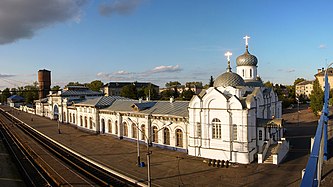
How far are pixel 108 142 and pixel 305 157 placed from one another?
25338 mm

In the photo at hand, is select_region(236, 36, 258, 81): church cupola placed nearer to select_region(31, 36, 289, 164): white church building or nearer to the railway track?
select_region(31, 36, 289, 164): white church building

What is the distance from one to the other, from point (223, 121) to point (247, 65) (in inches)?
526

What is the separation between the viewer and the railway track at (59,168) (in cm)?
→ 2255

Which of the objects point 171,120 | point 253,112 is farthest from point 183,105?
point 253,112

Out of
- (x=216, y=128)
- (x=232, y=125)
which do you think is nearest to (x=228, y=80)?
(x=232, y=125)

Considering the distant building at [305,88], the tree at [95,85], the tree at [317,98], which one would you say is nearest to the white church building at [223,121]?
the tree at [317,98]

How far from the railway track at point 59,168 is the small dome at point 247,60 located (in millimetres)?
23536

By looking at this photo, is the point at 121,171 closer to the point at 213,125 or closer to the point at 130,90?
the point at 213,125

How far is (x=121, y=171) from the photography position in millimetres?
24594

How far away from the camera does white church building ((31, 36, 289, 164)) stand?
26000 millimetres

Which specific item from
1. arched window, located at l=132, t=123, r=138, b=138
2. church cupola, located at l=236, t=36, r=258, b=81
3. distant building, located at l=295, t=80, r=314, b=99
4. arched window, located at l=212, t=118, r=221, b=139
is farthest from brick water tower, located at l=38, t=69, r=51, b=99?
distant building, located at l=295, t=80, r=314, b=99

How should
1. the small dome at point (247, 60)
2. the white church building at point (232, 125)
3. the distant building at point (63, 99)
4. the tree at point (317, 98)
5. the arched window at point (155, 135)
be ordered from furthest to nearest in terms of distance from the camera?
1. the distant building at point (63, 99)
2. the tree at point (317, 98)
3. the small dome at point (247, 60)
4. the arched window at point (155, 135)
5. the white church building at point (232, 125)

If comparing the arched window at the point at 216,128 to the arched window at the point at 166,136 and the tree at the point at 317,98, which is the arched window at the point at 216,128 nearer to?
the arched window at the point at 166,136

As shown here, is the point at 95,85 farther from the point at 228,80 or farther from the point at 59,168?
the point at 228,80
